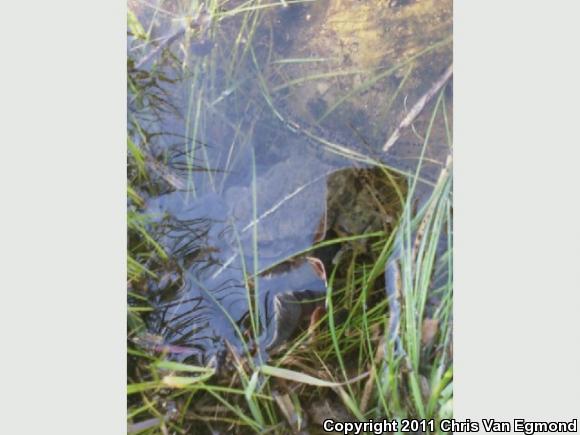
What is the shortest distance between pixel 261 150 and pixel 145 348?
43cm

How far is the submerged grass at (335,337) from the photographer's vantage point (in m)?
0.90

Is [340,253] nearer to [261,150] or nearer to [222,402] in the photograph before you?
[261,150]

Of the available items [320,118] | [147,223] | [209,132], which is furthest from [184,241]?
[320,118]

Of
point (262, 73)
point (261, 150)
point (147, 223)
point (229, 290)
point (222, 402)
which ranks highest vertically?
point (262, 73)

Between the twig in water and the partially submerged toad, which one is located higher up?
the twig in water

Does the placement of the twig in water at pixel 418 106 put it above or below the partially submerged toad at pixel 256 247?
above

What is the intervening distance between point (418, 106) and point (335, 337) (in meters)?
0.45

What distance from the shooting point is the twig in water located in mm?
905

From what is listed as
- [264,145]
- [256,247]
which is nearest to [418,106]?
[264,145]

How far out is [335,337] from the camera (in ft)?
2.96

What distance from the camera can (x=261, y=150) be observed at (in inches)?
36.7

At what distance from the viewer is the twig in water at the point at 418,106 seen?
2.97 ft

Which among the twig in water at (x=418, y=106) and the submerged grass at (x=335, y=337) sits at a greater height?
the twig in water at (x=418, y=106)

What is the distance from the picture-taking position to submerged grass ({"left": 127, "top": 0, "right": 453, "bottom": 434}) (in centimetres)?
90
